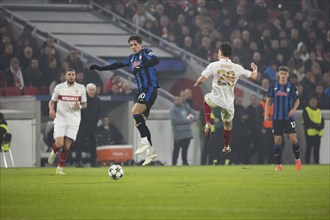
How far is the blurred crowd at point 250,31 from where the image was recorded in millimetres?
30359

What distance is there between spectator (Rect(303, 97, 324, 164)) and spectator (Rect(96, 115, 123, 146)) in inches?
208

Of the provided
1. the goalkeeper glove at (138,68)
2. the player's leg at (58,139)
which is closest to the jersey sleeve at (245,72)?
the goalkeeper glove at (138,68)

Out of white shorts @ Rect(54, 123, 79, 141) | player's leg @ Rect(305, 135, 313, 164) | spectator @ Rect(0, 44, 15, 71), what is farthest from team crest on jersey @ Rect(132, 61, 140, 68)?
player's leg @ Rect(305, 135, 313, 164)

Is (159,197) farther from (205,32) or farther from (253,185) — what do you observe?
(205,32)

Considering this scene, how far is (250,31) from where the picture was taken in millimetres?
31422

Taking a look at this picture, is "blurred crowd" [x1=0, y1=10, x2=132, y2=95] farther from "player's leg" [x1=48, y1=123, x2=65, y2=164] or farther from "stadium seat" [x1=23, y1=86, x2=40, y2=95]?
"player's leg" [x1=48, y1=123, x2=65, y2=164]

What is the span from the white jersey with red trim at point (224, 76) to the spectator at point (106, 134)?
365 inches

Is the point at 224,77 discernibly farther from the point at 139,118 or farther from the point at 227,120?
the point at 139,118

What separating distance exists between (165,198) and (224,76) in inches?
208

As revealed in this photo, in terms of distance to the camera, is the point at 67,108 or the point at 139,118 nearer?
the point at 139,118

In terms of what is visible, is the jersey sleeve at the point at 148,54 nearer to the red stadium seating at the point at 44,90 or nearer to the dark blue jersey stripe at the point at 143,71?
the dark blue jersey stripe at the point at 143,71

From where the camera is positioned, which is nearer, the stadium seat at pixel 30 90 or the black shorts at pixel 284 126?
the black shorts at pixel 284 126

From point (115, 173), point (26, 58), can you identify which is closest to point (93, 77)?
point (26, 58)

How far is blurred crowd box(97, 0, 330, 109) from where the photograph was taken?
3036 centimetres
